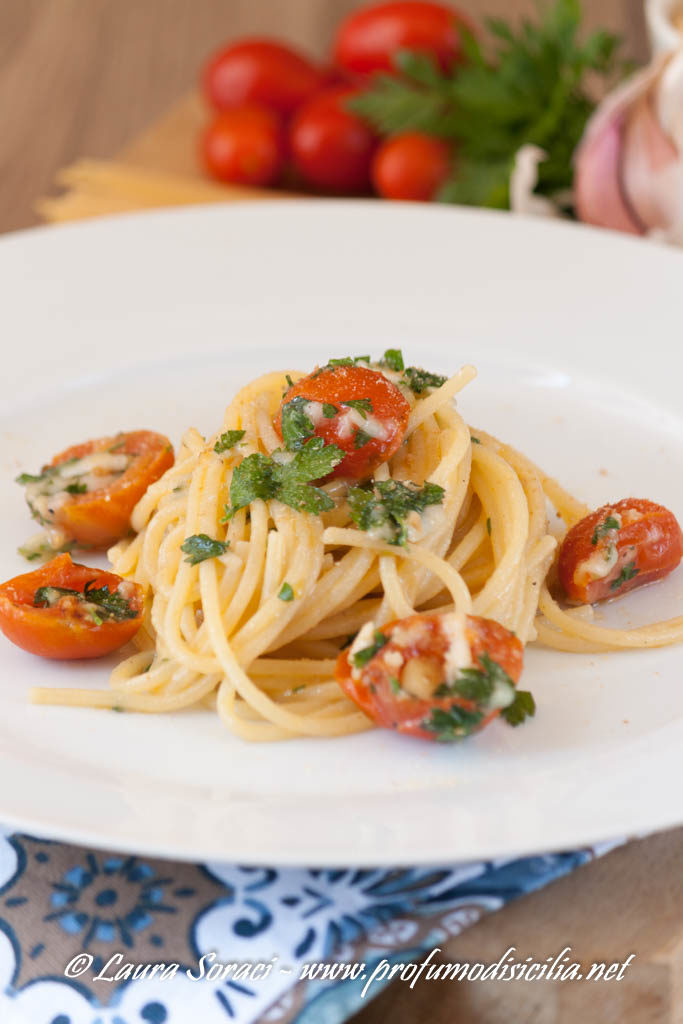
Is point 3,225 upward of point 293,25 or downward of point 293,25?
downward

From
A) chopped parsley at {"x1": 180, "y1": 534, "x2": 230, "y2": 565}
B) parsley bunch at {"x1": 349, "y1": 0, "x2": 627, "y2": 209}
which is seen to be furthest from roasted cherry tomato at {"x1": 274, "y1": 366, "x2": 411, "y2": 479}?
parsley bunch at {"x1": 349, "y1": 0, "x2": 627, "y2": 209}

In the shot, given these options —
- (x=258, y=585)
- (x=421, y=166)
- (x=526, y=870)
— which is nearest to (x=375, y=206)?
(x=421, y=166)

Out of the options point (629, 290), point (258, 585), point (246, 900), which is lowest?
point (246, 900)

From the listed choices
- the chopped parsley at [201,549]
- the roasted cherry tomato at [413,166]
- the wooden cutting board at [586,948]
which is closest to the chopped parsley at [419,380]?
the chopped parsley at [201,549]

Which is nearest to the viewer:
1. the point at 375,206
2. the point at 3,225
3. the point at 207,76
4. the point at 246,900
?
the point at 246,900

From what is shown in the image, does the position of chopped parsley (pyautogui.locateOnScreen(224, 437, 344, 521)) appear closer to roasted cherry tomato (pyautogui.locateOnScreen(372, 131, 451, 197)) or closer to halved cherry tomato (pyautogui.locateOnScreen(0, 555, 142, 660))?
halved cherry tomato (pyautogui.locateOnScreen(0, 555, 142, 660))

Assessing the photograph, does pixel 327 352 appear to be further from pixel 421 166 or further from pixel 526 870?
pixel 526 870

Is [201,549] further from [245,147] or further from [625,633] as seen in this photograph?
[245,147]

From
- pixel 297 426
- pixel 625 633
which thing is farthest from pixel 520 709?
pixel 297 426

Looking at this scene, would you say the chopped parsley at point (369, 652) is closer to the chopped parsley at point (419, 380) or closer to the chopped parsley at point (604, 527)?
the chopped parsley at point (604, 527)
